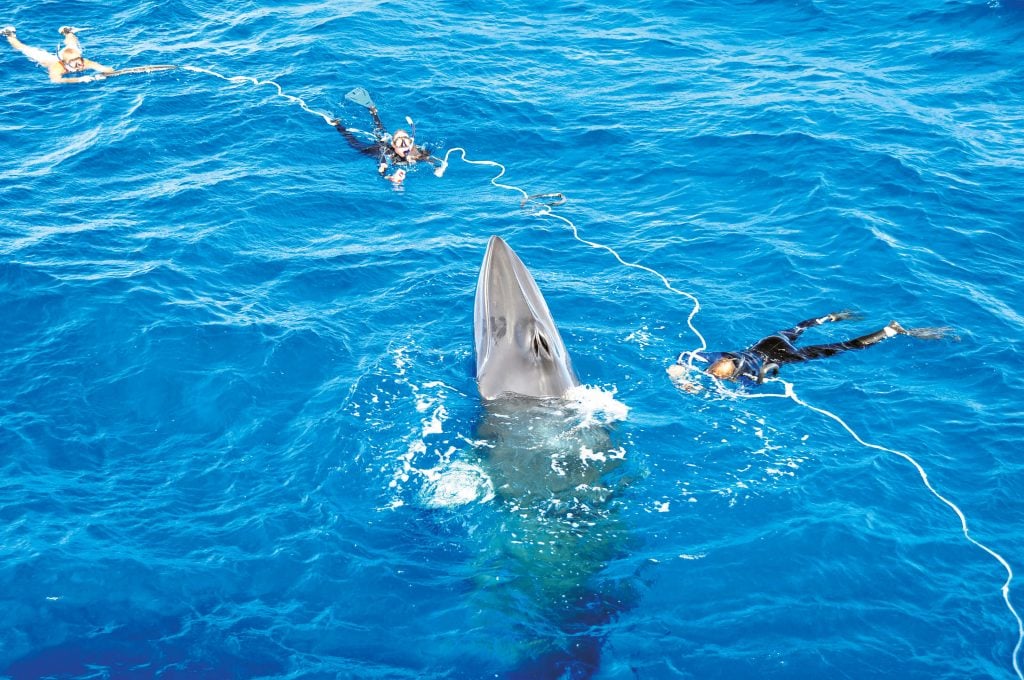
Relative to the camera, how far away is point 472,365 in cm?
2208

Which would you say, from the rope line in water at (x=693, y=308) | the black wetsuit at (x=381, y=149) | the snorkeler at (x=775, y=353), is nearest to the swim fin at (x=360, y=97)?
the rope line in water at (x=693, y=308)

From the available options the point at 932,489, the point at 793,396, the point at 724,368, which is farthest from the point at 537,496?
the point at 932,489

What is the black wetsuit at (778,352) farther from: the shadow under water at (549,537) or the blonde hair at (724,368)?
the shadow under water at (549,537)

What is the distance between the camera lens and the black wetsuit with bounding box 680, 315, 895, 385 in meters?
21.6

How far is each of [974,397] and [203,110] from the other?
2572cm

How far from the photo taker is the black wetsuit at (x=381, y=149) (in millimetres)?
30984

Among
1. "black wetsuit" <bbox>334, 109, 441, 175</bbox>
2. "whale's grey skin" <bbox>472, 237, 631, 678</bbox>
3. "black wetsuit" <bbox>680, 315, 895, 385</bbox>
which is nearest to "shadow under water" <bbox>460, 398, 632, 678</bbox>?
"whale's grey skin" <bbox>472, 237, 631, 678</bbox>

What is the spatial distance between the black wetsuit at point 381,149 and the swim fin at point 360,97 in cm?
127

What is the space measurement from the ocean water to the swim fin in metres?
0.71

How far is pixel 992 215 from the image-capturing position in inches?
1115

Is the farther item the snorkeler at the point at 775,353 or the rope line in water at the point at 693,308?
the snorkeler at the point at 775,353

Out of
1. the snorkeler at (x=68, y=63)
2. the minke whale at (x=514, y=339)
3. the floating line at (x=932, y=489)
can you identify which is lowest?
the floating line at (x=932, y=489)

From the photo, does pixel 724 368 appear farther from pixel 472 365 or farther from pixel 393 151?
pixel 393 151

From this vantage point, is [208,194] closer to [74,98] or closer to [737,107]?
[74,98]
